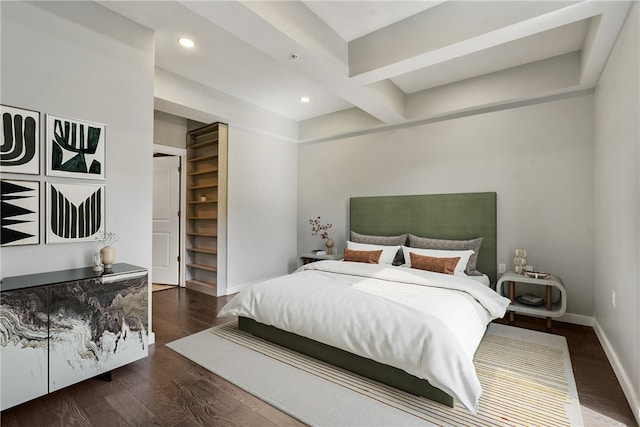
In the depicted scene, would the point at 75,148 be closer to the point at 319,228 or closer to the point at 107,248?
the point at 107,248

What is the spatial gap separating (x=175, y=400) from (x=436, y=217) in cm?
344

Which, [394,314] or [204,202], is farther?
[204,202]

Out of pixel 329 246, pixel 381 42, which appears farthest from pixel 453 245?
pixel 381 42

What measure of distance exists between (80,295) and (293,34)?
94.4 inches

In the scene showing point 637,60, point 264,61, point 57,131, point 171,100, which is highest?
point 264,61

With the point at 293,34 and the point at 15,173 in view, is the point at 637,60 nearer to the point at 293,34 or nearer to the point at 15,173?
the point at 293,34

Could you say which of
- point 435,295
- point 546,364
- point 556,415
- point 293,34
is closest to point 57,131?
point 293,34

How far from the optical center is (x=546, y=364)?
2.36m

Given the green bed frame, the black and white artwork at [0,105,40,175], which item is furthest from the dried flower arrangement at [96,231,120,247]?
the green bed frame

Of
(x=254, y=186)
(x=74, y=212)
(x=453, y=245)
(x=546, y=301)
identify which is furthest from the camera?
(x=254, y=186)

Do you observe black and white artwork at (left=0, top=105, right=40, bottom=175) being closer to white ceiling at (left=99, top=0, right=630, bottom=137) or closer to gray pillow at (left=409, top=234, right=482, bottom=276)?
white ceiling at (left=99, top=0, right=630, bottom=137)

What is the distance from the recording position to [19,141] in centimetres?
205

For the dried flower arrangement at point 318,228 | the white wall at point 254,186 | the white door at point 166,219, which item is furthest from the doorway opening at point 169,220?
the dried flower arrangement at point 318,228

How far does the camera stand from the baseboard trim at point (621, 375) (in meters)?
1.76
